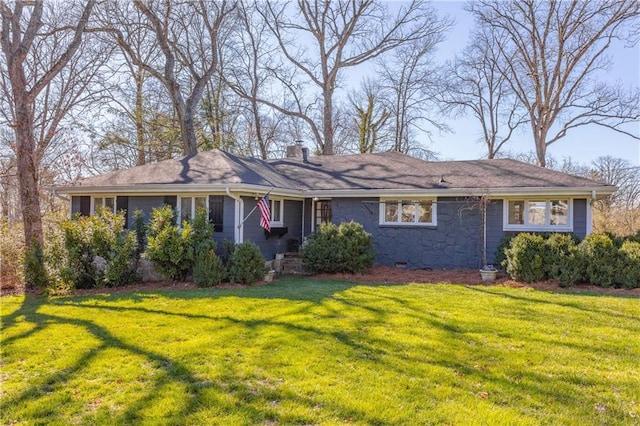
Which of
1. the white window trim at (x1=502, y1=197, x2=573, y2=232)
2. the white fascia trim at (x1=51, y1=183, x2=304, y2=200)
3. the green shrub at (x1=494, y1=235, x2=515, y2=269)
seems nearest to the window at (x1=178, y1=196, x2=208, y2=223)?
the white fascia trim at (x1=51, y1=183, x2=304, y2=200)

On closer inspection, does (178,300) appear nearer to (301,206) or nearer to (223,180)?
(223,180)

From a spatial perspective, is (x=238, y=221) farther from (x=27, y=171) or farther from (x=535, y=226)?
(x=535, y=226)

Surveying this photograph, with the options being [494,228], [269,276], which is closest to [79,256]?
[269,276]

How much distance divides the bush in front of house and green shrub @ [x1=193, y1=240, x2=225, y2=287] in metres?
2.50

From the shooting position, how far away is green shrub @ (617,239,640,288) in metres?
8.34

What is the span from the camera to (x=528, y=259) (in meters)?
9.16

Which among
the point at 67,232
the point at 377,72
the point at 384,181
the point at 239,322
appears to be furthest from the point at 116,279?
the point at 377,72

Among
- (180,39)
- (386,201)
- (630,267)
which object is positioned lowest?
(630,267)

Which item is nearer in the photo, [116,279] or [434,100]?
[116,279]

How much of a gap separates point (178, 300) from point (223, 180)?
3.72 meters

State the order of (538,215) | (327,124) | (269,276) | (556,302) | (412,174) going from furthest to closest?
(327,124) → (412,174) → (538,215) → (269,276) → (556,302)

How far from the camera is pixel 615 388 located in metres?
3.75

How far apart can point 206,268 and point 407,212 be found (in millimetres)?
5774

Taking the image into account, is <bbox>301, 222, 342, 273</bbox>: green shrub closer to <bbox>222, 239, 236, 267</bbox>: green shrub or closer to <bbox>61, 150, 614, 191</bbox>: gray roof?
<bbox>61, 150, 614, 191</bbox>: gray roof
